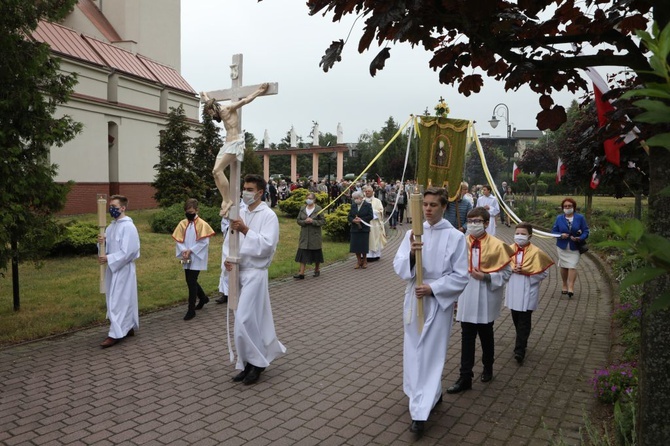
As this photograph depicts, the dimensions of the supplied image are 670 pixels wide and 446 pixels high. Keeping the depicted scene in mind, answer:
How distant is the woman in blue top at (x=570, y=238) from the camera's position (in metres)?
11.0

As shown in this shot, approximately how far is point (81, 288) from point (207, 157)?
550 inches

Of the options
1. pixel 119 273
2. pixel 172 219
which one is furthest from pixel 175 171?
pixel 119 273

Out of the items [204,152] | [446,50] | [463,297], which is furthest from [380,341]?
[204,152]

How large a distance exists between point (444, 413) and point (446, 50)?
138 inches

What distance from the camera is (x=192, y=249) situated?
948 centimetres

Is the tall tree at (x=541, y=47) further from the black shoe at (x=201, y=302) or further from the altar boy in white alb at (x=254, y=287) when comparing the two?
the black shoe at (x=201, y=302)

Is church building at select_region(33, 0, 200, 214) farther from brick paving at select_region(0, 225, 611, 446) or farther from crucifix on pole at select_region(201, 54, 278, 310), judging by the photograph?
crucifix on pole at select_region(201, 54, 278, 310)

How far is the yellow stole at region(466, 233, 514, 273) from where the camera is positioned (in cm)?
632

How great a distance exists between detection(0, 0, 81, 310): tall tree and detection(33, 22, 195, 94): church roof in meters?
13.6

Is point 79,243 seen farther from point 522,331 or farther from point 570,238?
point 570,238

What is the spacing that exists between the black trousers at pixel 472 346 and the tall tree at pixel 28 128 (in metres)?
6.24

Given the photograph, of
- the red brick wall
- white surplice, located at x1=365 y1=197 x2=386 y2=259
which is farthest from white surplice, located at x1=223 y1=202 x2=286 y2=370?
the red brick wall

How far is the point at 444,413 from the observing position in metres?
5.41

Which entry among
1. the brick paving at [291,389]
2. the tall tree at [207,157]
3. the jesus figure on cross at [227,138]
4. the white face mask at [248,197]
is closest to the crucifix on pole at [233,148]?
the jesus figure on cross at [227,138]
